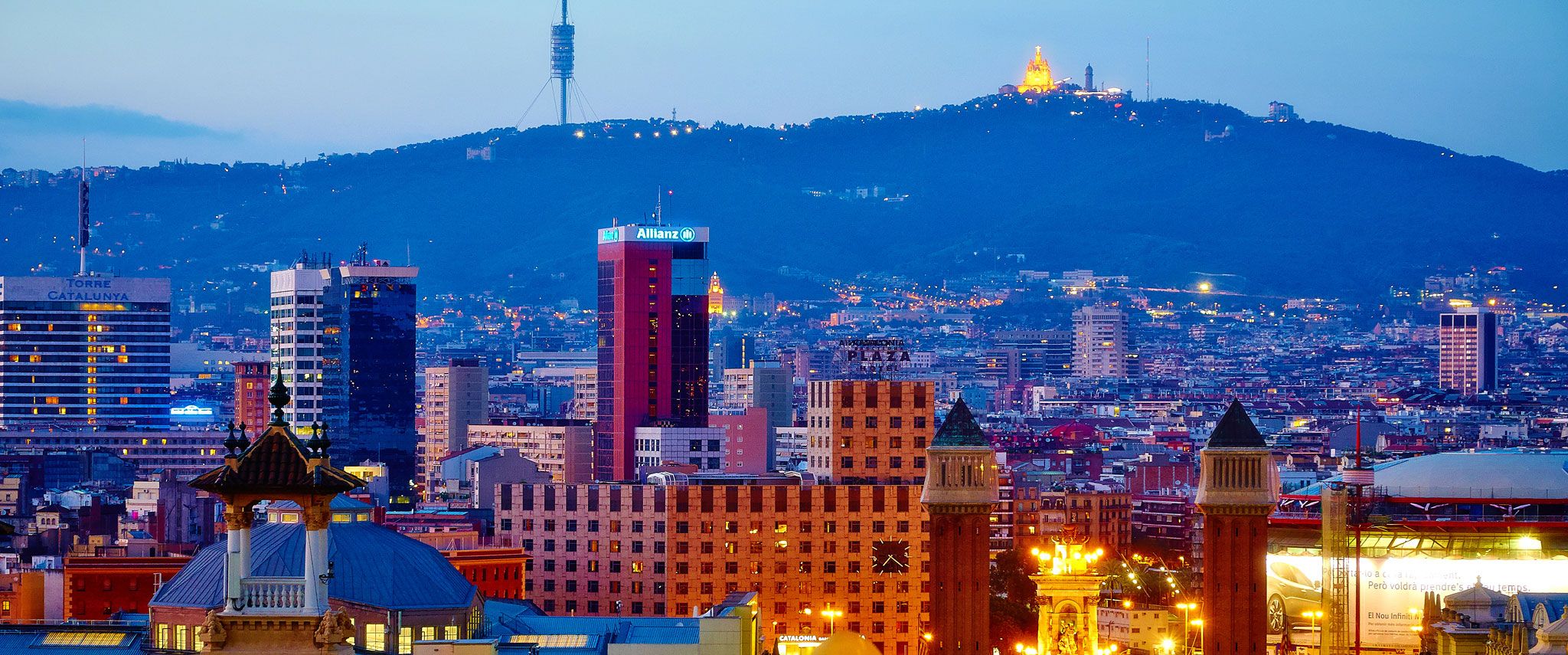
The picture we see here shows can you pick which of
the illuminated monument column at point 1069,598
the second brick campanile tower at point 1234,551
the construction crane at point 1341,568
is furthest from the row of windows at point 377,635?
the construction crane at point 1341,568

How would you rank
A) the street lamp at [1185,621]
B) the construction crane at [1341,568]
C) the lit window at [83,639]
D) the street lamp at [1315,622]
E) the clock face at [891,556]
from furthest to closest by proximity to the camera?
the clock face at [891,556] < the street lamp at [1315,622] < the construction crane at [1341,568] < the street lamp at [1185,621] < the lit window at [83,639]

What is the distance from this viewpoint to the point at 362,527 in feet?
235

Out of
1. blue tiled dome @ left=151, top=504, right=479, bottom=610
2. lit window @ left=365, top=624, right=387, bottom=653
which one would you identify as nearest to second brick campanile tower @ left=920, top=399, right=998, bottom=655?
blue tiled dome @ left=151, top=504, right=479, bottom=610

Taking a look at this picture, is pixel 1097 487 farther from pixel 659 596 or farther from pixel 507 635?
pixel 507 635

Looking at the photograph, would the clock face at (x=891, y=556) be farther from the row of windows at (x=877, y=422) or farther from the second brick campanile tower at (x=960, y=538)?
the second brick campanile tower at (x=960, y=538)

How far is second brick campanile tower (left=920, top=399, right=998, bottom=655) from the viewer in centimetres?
6862

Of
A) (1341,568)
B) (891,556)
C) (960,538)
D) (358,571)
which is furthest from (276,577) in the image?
(891,556)

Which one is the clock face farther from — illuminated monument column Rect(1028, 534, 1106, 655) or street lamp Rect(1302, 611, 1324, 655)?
illuminated monument column Rect(1028, 534, 1106, 655)

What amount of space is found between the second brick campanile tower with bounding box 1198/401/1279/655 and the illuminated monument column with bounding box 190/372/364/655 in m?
34.2

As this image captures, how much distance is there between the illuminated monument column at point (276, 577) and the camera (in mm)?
31578

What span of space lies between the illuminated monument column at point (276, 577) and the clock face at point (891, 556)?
67.3m

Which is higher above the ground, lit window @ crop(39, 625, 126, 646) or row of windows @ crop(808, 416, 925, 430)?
row of windows @ crop(808, 416, 925, 430)

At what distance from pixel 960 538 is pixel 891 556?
29455mm

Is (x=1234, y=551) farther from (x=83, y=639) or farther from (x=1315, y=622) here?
(x=1315, y=622)
